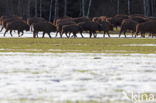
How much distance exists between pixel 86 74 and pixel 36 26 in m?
29.9

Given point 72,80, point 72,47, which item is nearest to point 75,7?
point 72,47

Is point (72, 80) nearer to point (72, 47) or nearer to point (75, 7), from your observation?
point (72, 47)

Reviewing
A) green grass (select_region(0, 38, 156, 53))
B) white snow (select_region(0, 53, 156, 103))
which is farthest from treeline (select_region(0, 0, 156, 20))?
white snow (select_region(0, 53, 156, 103))

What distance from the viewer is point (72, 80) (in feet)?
42.5

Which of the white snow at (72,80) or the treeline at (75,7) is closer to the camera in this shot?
the white snow at (72,80)

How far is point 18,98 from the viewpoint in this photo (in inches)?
403

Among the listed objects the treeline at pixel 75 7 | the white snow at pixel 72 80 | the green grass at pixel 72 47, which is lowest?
the treeline at pixel 75 7

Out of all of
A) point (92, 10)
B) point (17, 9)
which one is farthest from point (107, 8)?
point (17, 9)

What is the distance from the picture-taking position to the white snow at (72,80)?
10.5 metres

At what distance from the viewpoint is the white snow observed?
34.5 feet

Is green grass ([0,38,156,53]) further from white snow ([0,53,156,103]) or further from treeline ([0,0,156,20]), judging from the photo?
treeline ([0,0,156,20])

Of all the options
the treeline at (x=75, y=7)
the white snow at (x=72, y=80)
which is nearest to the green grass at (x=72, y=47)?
the white snow at (x=72, y=80)

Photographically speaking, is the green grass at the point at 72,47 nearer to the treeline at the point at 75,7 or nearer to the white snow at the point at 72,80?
the white snow at the point at 72,80

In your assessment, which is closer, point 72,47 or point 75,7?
point 72,47
